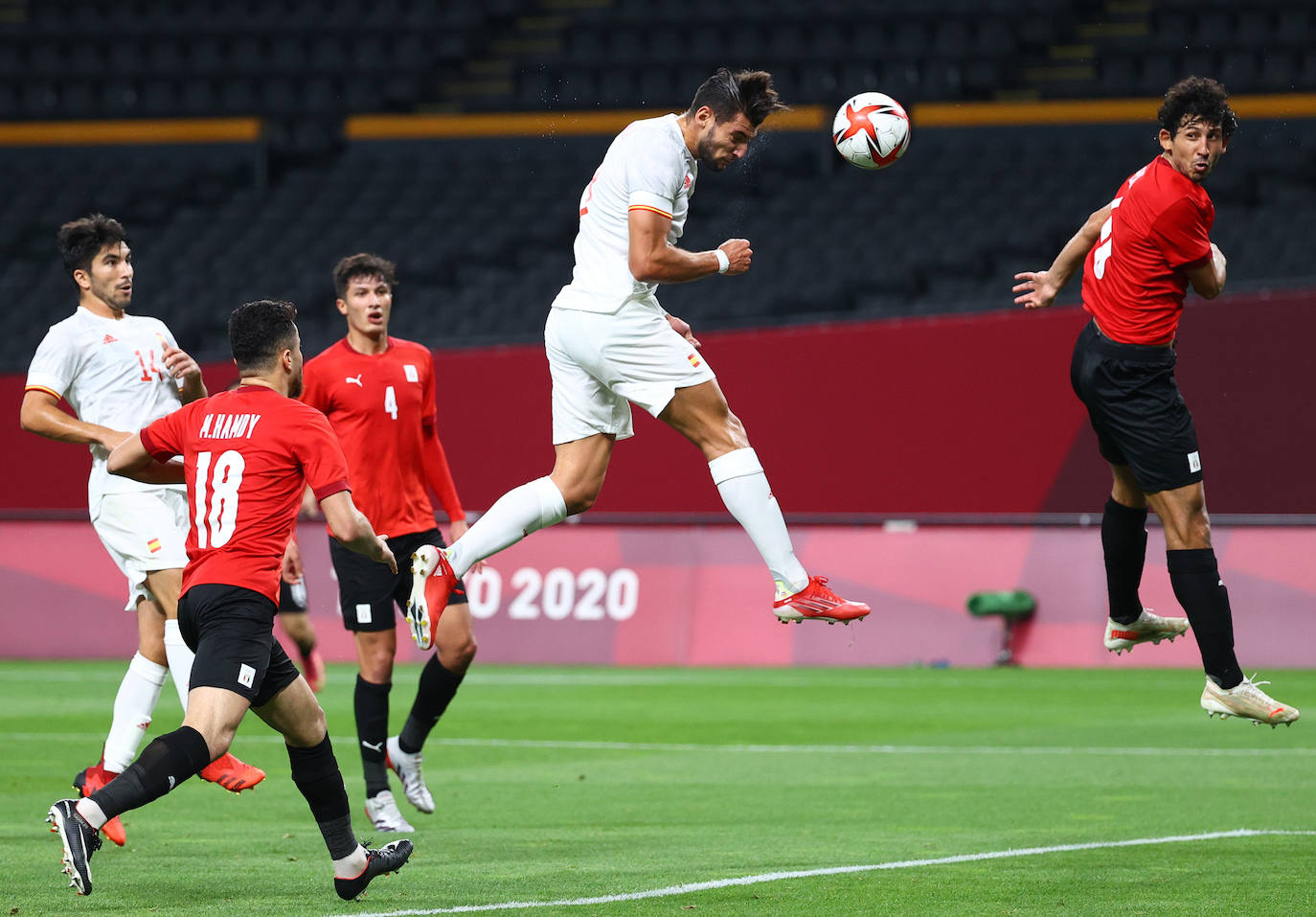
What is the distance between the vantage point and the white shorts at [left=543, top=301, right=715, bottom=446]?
693cm

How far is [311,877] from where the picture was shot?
6.71 meters

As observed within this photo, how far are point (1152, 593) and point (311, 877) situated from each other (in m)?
11.0

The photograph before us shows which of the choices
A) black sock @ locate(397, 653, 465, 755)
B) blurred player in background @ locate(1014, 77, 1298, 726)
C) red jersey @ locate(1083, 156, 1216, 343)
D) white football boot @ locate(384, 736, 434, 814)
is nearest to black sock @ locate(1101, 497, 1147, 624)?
blurred player in background @ locate(1014, 77, 1298, 726)

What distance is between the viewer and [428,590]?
23.8 feet

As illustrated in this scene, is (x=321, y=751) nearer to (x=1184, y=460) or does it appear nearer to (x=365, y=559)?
(x=365, y=559)

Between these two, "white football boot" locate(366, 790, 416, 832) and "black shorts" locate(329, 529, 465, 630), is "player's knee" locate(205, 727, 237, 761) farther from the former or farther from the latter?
"black shorts" locate(329, 529, 465, 630)

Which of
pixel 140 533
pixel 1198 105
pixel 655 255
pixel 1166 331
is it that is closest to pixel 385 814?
pixel 140 533

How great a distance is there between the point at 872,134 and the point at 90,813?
13.3 ft

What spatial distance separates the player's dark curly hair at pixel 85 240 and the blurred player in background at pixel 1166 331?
159 inches

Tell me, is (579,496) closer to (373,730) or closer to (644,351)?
(644,351)

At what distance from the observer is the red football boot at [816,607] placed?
680 centimetres

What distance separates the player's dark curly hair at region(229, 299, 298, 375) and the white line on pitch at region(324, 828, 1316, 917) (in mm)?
1867

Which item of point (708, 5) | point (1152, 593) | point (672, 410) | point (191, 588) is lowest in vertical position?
point (1152, 593)

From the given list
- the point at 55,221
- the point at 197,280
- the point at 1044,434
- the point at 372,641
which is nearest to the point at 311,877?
the point at 372,641
